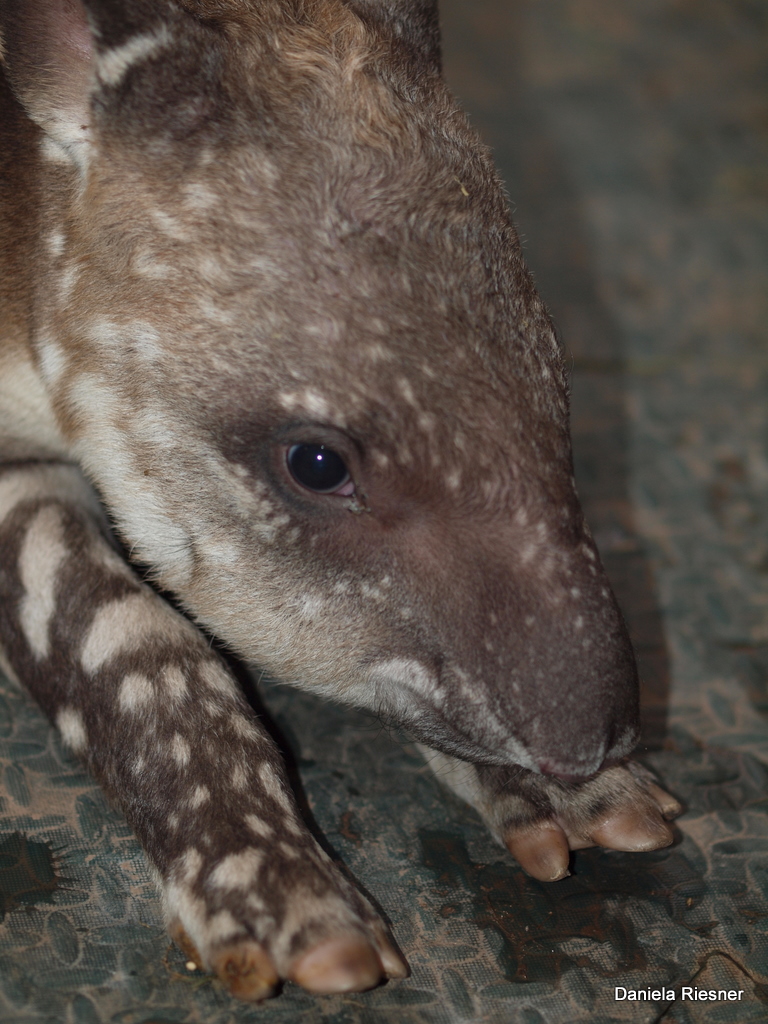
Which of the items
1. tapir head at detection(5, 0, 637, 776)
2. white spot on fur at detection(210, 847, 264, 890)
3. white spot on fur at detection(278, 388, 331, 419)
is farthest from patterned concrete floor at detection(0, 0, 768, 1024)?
white spot on fur at detection(278, 388, 331, 419)

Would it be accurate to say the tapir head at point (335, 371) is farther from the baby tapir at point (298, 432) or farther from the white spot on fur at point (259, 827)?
the white spot on fur at point (259, 827)

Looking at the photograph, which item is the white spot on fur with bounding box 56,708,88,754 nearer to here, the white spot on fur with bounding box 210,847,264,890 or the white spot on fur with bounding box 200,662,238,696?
the white spot on fur with bounding box 200,662,238,696

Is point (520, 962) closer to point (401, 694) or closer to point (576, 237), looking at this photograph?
point (401, 694)

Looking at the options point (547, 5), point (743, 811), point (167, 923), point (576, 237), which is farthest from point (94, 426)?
point (547, 5)

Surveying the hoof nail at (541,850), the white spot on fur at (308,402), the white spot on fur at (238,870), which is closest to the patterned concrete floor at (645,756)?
the hoof nail at (541,850)

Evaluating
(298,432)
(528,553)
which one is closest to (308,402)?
(298,432)

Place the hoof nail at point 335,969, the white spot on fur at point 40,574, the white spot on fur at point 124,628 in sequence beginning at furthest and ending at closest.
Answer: the white spot on fur at point 40,574, the white spot on fur at point 124,628, the hoof nail at point 335,969
